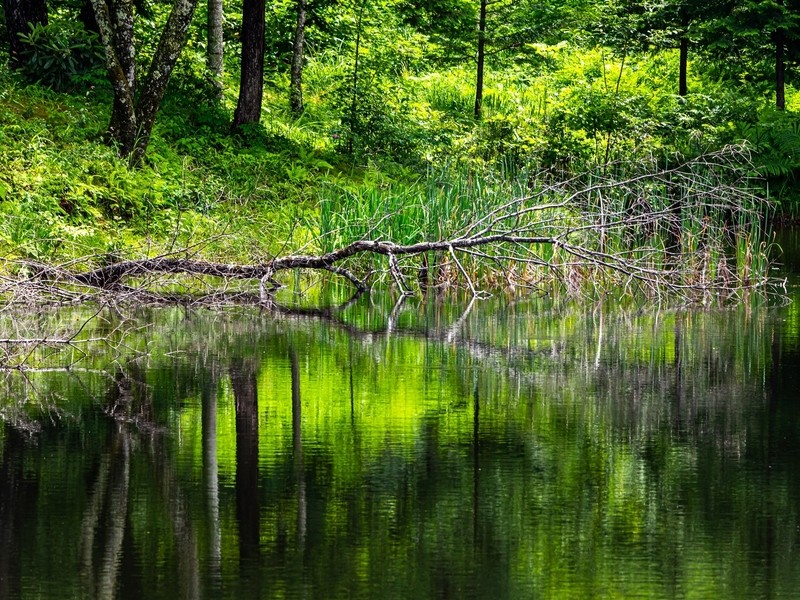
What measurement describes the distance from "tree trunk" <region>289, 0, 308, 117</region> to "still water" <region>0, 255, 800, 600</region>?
13.6 metres

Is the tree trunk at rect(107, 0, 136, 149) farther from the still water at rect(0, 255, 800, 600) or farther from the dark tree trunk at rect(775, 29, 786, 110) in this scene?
the dark tree trunk at rect(775, 29, 786, 110)

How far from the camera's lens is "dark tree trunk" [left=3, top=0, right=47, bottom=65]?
1902 centimetres

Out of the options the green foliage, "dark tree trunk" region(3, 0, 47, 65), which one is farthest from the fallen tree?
"dark tree trunk" region(3, 0, 47, 65)

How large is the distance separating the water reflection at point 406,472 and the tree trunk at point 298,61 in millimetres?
13909

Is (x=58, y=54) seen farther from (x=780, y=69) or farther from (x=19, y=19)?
(x=780, y=69)

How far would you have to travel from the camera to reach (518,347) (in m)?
9.73

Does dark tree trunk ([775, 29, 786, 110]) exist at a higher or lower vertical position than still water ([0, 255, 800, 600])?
higher

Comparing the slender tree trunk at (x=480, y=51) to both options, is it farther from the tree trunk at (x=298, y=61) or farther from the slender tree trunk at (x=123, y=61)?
the slender tree trunk at (x=123, y=61)

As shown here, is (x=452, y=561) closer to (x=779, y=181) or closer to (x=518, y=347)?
(x=518, y=347)

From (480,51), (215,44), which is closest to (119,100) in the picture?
(215,44)

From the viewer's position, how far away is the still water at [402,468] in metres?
4.27

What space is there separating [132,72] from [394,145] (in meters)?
5.79

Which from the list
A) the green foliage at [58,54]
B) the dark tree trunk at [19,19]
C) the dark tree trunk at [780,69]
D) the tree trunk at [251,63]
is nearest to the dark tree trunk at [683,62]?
the dark tree trunk at [780,69]

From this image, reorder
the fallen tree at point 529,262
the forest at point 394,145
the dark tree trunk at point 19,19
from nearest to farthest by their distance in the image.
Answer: the fallen tree at point 529,262 → the forest at point 394,145 → the dark tree trunk at point 19,19
